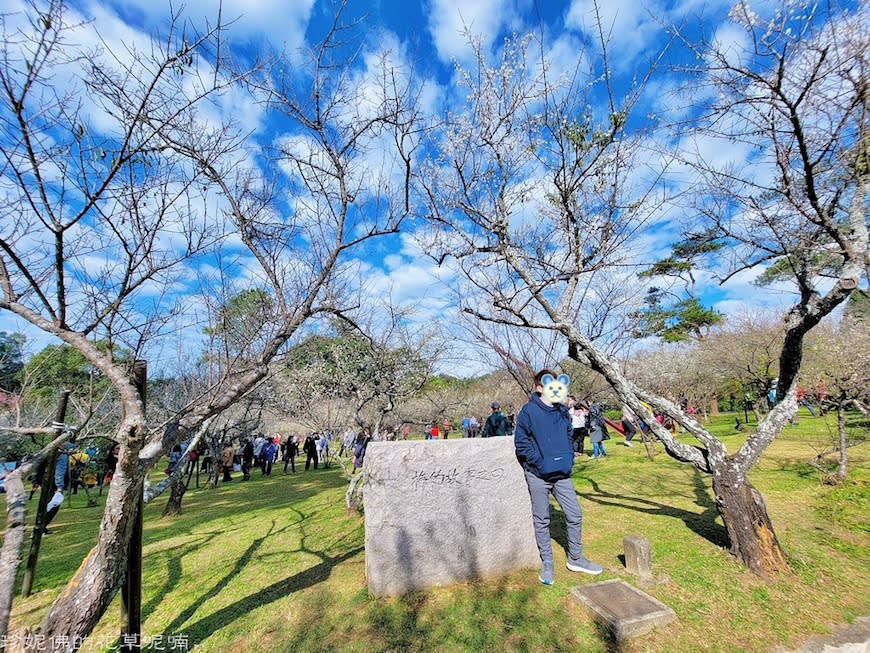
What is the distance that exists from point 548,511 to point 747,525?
Result: 1887mm

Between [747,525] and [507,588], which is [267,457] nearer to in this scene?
[507,588]

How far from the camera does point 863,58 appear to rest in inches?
140

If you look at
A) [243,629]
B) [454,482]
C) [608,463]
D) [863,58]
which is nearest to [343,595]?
[243,629]

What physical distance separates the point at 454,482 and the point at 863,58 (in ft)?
18.0

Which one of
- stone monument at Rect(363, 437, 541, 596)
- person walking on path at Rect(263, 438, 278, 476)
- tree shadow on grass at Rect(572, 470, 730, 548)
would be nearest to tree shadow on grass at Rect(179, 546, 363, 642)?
stone monument at Rect(363, 437, 541, 596)

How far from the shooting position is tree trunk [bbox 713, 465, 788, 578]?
11.8 ft

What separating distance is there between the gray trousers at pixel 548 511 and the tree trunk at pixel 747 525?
1510mm

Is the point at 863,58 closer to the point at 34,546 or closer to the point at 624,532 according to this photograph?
the point at 624,532

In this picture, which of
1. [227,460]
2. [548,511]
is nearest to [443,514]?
[548,511]

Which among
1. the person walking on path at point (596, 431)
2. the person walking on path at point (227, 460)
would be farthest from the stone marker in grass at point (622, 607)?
the person walking on path at point (227, 460)

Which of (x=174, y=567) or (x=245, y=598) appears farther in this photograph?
(x=174, y=567)

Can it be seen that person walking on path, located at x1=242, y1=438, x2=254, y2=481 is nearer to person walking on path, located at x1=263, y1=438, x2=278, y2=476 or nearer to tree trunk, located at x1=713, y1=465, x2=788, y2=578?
person walking on path, located at x1=263, y1=438, x2=278, y2=476

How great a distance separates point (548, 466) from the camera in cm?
368

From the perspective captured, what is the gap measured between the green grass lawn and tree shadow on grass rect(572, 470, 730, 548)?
0.03m
